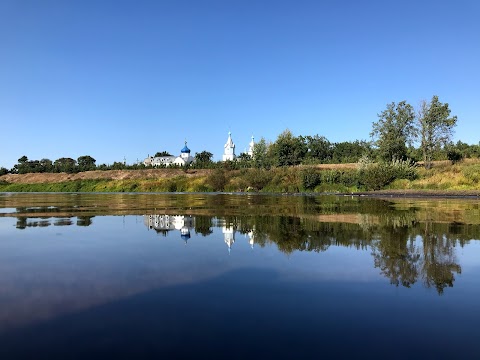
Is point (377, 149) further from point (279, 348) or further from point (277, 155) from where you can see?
point (279, 348)

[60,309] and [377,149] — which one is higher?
[377,149]

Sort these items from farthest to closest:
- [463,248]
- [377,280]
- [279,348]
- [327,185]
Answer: [327,185] < [463,248] < [377,280] < [279,348]

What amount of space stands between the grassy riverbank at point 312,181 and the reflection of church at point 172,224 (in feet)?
104

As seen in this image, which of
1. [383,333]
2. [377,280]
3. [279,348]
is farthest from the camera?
[377,280]

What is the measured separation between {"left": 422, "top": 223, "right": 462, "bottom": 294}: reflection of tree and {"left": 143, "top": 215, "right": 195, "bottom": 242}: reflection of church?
312 inches

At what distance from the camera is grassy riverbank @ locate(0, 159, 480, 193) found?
45.7m

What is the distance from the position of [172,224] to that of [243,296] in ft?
39.3

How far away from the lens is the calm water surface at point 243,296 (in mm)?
5102

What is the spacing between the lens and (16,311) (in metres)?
6.42

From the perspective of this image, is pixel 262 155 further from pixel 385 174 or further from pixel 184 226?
pixel 184 226

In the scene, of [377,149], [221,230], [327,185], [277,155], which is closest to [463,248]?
[221,230]

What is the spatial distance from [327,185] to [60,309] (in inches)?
2045

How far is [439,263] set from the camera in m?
9.77

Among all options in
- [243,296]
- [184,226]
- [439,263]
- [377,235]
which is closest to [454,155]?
[377,235]
